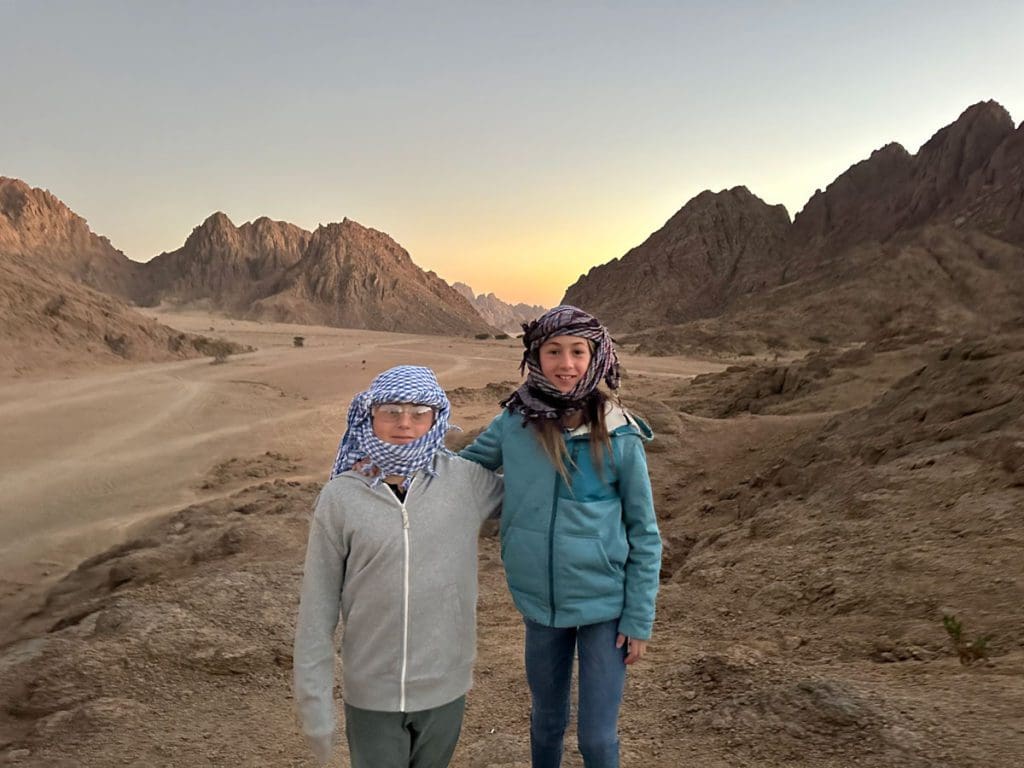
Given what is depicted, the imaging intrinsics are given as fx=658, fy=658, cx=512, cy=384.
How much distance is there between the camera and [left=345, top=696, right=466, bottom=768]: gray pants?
1904 millimetres

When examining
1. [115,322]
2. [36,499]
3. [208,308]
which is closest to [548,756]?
[36,499]

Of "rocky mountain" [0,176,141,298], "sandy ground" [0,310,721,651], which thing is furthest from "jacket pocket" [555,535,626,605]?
"rocky mountain" [0,176,141,298]

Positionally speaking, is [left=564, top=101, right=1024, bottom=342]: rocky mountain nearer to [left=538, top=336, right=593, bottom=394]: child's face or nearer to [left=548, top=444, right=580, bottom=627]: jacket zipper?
[left=538, top=336, right=593, bottom=394]: child's face

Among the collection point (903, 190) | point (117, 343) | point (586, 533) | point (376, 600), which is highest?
point (903, 190)

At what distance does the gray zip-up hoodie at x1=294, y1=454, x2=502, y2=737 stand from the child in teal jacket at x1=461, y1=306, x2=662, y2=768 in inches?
12.1

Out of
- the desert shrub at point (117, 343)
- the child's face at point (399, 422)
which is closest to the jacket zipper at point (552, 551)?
the child's face at point (399, 422)

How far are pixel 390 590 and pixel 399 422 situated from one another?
48 cm

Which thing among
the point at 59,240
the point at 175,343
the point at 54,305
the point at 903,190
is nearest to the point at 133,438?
the point at 54,305

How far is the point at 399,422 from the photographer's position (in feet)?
6.33

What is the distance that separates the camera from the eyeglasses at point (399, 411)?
1938mm

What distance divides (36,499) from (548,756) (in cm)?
942

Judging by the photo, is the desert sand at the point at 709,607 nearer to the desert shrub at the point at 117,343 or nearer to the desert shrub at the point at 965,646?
the desert shrub at the point at 965,646

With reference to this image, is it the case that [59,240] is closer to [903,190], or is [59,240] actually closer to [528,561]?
[903,190]

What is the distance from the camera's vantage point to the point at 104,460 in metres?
11.1
